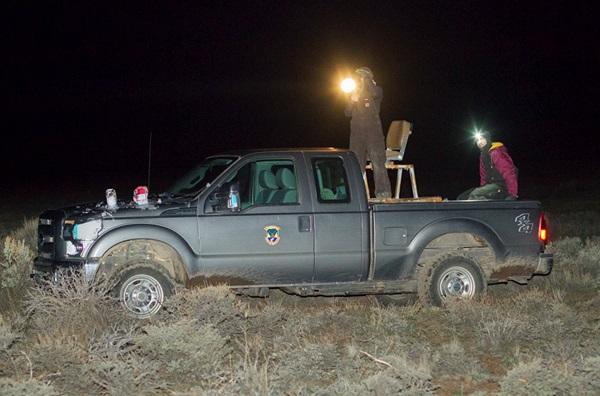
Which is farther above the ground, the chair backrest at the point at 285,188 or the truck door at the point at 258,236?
the chair backrest at the point at 285,188

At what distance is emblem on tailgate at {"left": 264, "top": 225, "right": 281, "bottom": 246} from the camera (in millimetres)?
9547

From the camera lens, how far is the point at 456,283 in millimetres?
10305

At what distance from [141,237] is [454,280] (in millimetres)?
3616

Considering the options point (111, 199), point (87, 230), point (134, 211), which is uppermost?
point (111, 199)

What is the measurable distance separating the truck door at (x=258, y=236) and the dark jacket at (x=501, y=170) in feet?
9.70

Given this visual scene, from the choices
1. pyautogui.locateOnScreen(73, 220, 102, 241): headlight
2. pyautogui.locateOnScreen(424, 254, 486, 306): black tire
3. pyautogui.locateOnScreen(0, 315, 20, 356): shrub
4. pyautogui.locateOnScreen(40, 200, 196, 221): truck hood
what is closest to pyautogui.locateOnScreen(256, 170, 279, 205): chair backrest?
pyautogui.locateOnScreen(40, 200, 196, 221): truck hood

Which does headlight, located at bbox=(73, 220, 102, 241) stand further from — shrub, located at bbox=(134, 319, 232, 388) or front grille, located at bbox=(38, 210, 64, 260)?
shrub, located at bbox=(134, 319, 232, 388)

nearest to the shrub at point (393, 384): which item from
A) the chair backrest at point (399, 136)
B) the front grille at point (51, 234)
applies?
the front grille at point (51, 234)

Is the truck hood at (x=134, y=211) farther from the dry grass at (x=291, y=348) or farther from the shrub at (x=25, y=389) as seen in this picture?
the shrub at (x=25, y=389)

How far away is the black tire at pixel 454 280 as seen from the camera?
33.3 feet

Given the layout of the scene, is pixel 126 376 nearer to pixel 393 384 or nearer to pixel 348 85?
pixel 393 384

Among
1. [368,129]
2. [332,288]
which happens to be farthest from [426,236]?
[368,129]

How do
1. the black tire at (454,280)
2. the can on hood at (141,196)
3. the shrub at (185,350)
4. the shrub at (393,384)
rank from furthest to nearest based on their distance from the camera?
the black tire at (454,280)
the can on hood at (141,196)
the shrub at (185,350)
the shrub at (393,384)

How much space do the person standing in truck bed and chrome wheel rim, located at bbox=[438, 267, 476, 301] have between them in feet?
5.15
